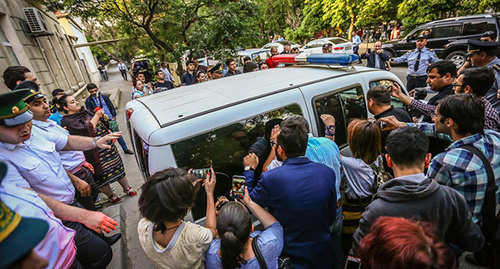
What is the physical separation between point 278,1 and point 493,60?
20.8 metres

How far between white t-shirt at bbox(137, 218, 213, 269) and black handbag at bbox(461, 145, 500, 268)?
6.88 feet

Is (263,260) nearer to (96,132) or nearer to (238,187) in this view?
(238,187)

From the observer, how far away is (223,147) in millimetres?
1952

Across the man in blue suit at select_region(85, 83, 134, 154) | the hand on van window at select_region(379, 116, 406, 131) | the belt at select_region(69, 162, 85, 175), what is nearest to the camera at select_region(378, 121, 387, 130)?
the hand on van window at select_region(379, 116, 406, 131)

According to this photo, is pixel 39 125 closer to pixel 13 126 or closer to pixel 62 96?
pixel 13 126

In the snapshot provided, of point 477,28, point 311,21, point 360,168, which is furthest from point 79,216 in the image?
point 311,21

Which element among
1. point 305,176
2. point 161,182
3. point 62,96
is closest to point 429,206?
point 305,176

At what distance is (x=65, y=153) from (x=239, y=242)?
8.72ft

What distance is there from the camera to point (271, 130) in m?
2.19

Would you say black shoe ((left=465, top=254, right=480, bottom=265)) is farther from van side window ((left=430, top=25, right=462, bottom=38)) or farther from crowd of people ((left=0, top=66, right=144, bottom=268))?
van side window ((left=430, top=25, right=462, bottom=38))

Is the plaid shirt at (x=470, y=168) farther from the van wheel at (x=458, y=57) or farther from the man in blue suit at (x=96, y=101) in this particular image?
the van wheel at (x=458, y=57)

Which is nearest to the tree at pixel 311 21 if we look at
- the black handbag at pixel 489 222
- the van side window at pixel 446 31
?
the van side window at pixel 446 31

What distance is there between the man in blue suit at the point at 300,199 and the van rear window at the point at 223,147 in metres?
0.44

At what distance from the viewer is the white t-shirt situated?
1.45 meters
